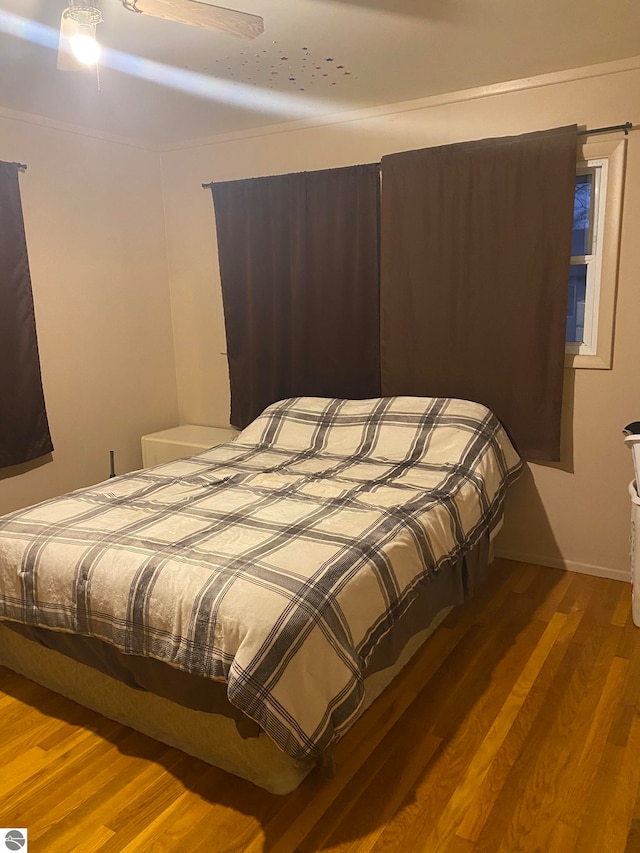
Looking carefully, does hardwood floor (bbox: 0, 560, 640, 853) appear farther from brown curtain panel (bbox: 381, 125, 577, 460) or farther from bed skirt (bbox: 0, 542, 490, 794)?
brown curtain panel (bbox: 381, 125, 577, 460)

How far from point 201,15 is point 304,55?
91 cm

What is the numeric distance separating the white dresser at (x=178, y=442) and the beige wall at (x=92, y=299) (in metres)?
0.19

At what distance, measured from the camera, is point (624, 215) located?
2.81m

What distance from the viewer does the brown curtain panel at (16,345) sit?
3.31 m

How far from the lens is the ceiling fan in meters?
1.71

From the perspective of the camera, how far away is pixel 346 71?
9.13 ft

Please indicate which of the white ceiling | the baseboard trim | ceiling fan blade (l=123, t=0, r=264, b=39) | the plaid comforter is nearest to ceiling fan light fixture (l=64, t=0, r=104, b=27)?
ceiling fan blade (l=123, t=0, r=264, b=39)

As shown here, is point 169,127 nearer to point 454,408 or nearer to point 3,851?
point 454,408

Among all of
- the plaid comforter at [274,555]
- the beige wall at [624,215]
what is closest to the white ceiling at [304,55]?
the beige wall at [624,215]

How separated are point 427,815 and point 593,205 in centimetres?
260

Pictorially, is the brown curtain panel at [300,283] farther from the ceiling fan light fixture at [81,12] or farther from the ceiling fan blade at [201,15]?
the ceiling fan light fixture at [81,12]

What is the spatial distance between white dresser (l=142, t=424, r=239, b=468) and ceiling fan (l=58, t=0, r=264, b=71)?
7.64 feet

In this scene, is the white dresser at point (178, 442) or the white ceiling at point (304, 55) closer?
the white ceiling at point (304, 55)

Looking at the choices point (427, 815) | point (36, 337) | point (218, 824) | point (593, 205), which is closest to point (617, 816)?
point (427, 815)
